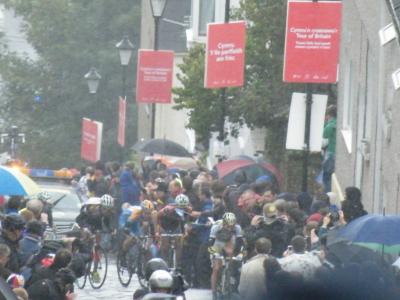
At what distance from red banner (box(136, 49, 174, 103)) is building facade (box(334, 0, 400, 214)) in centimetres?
904

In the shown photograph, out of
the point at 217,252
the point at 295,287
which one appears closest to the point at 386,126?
the point at 217,252

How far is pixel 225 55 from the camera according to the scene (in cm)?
3222

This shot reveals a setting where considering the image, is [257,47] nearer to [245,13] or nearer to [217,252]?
Result: [245,13]

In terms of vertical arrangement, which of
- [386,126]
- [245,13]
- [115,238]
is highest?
[245,13]

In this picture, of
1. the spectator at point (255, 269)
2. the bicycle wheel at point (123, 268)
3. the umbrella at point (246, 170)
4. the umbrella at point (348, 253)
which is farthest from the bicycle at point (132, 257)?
the umbrella at point (348, 253)

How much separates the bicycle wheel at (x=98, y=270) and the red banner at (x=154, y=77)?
48.2 ft

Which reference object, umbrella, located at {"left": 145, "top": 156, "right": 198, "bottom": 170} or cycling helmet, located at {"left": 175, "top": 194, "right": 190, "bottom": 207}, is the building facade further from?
umbrella, located at {"left": 145, "top": 156, "right": 198, "bottom": 170}

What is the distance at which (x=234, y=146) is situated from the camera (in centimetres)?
5025

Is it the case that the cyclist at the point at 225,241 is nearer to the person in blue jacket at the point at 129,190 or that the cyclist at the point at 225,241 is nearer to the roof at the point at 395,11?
the roof at the point at 395,11

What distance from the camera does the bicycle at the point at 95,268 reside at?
88.1ft

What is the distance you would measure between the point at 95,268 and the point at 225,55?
6.65 meters

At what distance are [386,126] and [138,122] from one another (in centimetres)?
5053

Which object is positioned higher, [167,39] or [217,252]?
[167,39]

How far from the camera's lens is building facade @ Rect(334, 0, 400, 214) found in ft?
78.3
